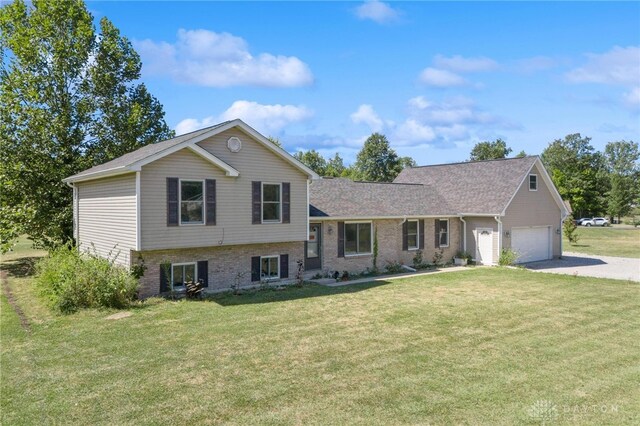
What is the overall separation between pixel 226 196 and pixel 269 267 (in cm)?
375

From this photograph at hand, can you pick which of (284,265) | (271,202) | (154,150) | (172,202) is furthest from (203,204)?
(284,265)

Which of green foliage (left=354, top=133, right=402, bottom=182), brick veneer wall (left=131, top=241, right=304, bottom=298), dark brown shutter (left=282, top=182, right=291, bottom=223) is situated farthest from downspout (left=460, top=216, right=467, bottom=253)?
green foliage (left=354, top=133, right=402, bottom=182)

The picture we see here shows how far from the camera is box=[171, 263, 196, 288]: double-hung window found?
16000 mm

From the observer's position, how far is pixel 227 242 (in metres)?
16.4

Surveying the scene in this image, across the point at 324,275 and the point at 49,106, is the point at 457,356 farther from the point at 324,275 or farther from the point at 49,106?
the point at 49,106

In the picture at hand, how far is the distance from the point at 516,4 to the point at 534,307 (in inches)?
437

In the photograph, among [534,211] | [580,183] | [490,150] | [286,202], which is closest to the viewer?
[286,202]

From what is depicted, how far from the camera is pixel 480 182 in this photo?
27.0m

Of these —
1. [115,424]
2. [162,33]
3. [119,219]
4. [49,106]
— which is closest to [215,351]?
[115,424]

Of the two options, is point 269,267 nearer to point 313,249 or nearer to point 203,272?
point 313,249

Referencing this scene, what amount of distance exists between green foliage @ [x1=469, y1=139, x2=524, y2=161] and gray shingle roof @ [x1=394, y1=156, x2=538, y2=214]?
5551cm

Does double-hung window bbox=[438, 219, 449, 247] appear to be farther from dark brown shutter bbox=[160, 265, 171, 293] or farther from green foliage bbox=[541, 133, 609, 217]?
green foliage bbox=[541, 133, 609, 217]

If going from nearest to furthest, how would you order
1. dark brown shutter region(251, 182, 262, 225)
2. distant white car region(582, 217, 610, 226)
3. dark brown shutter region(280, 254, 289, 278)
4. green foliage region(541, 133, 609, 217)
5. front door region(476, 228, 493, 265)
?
dark brown shutter region(251, 182, 262, 225) < dark brown shutter region(280, 254, 289, 278) < front door region(476, 228, 493, 265) < distant white car region(582, 217, 610, 226) < green foliage region(541, 133, 609, 217)

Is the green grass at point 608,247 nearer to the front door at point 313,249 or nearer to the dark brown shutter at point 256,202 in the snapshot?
the front door at point 313,249
